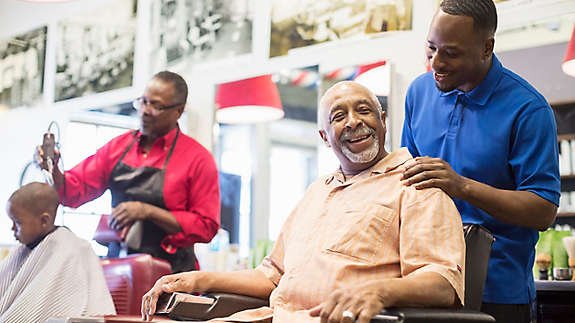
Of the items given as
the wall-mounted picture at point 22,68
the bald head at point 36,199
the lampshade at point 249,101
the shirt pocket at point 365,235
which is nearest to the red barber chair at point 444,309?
the shirt pocket at point 365,235

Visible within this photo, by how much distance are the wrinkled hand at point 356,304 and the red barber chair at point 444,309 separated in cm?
2

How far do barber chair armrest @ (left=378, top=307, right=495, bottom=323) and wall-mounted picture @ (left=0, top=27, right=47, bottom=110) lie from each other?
466cm

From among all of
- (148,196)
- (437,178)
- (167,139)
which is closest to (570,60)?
(437,178)

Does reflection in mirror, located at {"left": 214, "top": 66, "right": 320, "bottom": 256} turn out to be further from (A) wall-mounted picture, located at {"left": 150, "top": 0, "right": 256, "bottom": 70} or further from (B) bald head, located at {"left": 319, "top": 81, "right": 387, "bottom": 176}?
(B) bald head, located at {"left": 319, "top": 81, "right": 387, "bottom": 176}

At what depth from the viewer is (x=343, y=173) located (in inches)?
87.4

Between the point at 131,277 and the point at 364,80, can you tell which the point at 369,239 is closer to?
the point at 131,277

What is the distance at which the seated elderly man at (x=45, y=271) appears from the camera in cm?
292

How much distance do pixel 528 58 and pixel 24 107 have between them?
13.6ft

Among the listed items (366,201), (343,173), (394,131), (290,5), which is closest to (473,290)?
(366,201)

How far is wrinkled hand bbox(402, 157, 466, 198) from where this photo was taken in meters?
1.86

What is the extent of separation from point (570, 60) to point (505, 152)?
4.65 feet

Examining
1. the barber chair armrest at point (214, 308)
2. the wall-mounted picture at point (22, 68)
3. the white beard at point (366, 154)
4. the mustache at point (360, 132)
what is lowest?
the barber chair armrest at point (214, 308)

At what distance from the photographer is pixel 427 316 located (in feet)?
4.90

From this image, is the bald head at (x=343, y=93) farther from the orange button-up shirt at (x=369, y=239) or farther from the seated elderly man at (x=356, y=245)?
the orange button-up shirt at (x=369, y=239)
